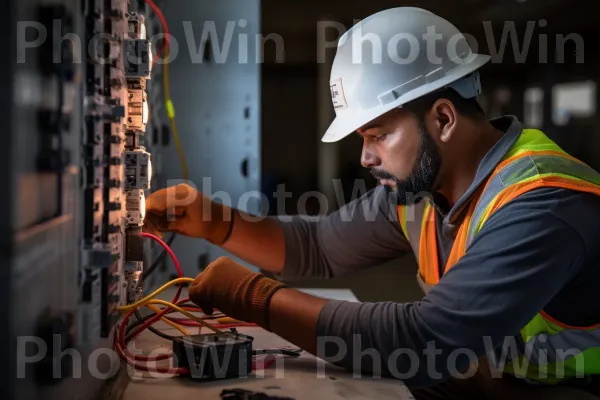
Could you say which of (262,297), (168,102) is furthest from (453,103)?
(168,102)

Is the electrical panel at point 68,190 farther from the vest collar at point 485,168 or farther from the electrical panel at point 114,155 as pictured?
the vest collar at point 485,168

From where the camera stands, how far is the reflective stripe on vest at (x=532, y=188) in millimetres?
1215

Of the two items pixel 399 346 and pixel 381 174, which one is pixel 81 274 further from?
pixel 381 174

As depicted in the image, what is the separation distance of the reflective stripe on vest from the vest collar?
15 mm

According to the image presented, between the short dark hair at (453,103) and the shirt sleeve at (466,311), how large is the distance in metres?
0.33

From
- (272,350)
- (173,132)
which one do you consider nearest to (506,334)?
(272,350)

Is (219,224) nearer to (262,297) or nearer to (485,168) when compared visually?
(262,297)

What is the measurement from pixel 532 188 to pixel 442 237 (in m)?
0.34

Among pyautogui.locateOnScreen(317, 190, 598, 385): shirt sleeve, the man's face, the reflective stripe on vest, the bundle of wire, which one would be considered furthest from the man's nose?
the bundle of wire

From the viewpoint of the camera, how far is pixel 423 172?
1395mm

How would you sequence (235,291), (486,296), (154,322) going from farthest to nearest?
1. (154,322)
2. (235,291)
3. (486,296)

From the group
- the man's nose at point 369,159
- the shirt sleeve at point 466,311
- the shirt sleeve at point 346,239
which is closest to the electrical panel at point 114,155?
the shirt sleeve at point 466,311

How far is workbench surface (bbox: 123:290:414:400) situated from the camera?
3.24ft

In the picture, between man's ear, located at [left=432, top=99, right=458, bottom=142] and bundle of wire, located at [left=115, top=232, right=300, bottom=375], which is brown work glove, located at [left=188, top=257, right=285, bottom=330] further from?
man's ear, located at [left=432, top=99, right=458, bottom=142]
